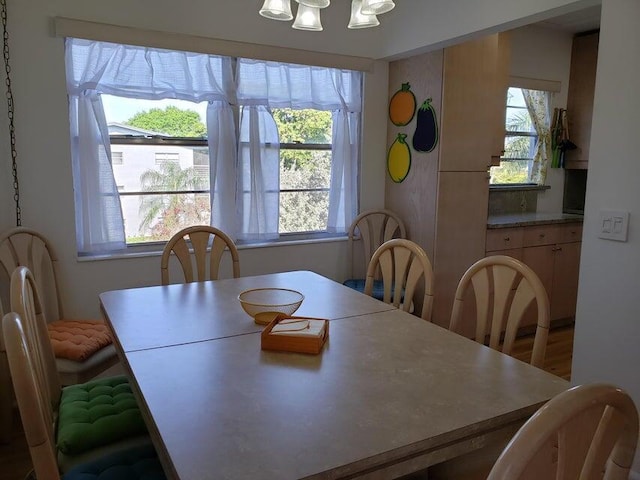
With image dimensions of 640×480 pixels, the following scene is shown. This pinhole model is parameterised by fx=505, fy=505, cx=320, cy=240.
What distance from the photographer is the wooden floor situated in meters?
2.20

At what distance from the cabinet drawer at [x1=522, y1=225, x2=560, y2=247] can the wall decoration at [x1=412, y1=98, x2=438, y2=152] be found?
108cm

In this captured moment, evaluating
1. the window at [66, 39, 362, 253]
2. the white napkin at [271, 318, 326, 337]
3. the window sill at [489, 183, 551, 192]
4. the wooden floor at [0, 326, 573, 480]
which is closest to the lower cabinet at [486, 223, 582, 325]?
the wooden floor at [0, 326, 573, 480]

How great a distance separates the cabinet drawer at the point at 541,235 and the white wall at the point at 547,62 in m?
0.78

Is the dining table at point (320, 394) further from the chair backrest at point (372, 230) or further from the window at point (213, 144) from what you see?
the chair backrest at point (372, 230)

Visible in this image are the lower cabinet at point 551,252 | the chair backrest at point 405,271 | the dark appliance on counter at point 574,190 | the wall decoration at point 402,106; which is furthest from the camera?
the dark appliance on counter at point 574,190

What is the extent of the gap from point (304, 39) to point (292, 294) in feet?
6.84

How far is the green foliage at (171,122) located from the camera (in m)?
3.00

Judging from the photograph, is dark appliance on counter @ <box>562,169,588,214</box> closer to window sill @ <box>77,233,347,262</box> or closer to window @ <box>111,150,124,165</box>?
window sill @ <box>77,233,347,262</box>

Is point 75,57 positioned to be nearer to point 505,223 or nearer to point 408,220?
point 408,220

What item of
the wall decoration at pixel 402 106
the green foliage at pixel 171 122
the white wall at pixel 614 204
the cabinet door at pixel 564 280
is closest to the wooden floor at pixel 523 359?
the cabinet door at pixel 564 280

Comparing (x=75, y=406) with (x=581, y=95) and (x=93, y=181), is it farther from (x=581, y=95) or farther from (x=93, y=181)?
(x=581, y=95)

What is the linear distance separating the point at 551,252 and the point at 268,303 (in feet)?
9.51

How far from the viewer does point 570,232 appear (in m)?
4.06

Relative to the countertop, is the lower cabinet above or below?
below
